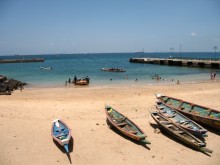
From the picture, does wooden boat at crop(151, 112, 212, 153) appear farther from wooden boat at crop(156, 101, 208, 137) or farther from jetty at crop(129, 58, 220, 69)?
jetty at crop(129, 58, 220, 69)

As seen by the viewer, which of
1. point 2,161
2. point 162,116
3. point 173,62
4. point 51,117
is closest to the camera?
point 2,161

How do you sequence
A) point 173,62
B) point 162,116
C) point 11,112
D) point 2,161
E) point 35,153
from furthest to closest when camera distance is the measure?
point 173,62, point 11,112, point 162,116, point 35,153, point 2,161

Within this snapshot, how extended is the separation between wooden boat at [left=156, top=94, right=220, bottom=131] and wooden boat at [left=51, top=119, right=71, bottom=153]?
7.11 m

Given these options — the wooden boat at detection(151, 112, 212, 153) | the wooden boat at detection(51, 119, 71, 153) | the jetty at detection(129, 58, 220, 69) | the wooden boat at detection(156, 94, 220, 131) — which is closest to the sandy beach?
the wooden boat at detection(151, 112, 212, 153)

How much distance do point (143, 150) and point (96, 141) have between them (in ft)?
7.83

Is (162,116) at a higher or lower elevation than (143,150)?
higher

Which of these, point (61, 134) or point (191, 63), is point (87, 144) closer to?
point (61, 134)

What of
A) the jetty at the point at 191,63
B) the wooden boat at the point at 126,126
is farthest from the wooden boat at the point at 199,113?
the jetty at the point at 191,63

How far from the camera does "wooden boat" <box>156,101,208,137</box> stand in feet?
37.0

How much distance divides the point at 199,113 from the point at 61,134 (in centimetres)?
820

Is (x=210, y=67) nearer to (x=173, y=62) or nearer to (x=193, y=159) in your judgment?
(x=173, y=62)

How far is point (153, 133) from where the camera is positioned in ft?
41.3

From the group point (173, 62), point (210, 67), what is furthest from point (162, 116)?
point (173, 62)

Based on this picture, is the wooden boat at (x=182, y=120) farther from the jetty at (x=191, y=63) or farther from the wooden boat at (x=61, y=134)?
the jetty at (x=191, y=63)
